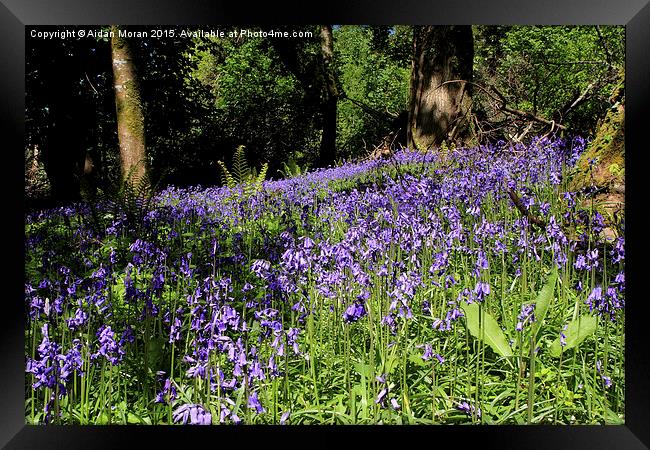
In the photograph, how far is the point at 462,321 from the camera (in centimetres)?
256

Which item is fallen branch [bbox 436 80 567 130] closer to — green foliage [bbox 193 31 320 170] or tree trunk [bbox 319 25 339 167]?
green foliage [bbox 193 31 320 170]

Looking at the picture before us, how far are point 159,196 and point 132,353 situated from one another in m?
2.70

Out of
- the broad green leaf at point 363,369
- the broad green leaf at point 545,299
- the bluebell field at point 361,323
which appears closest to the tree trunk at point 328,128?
the bluebell field at point 361,323

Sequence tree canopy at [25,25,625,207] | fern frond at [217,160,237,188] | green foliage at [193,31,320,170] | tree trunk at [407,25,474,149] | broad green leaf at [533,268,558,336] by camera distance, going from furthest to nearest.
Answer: tree trunk at [407,25,474,149], fern frond at [217,160,237,188], green foliage at [193,31,320,170], tree canopy at [25,25,625,207], broad green leaf at [533,268,558,336]

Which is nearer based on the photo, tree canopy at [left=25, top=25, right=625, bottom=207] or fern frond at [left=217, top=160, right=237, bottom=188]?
tree canopy at [left=25, top=25, right=625, bottom=207]

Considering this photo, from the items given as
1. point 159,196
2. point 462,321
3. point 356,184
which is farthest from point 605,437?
point 159,196

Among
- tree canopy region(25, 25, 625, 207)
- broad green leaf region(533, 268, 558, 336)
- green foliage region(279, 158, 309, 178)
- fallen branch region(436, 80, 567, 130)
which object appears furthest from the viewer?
green foliage region(279, 158, 309, 178)

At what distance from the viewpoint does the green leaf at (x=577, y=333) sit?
7.53 feet

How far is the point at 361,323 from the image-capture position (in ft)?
8.73

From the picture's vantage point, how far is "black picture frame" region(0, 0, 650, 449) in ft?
6.26

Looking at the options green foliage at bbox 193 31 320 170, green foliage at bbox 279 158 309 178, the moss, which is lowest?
the moss

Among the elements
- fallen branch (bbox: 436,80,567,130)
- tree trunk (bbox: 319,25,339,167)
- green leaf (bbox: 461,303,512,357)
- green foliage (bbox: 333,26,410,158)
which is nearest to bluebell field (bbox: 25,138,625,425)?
green leaf (bbox: 461,303,512,357)

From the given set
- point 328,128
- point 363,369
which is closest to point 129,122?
point 363,369
